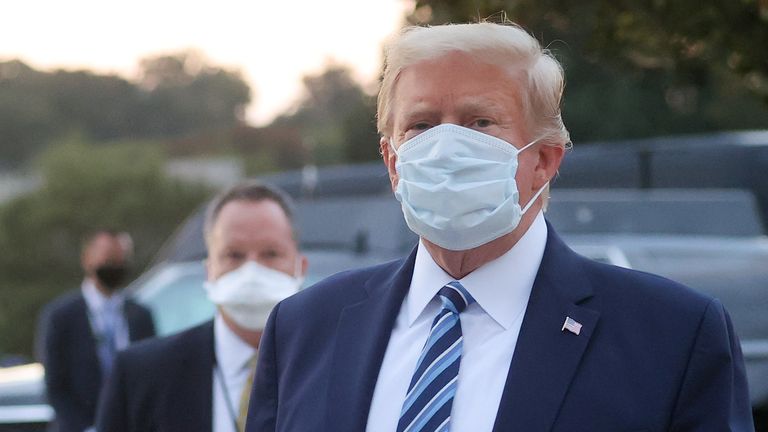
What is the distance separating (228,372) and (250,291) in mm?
358

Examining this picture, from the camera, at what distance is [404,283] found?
277cm

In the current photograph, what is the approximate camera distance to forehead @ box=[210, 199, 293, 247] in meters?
4.12

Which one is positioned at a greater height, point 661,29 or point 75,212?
point 661,29

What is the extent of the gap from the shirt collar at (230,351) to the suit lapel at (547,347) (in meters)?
1.36

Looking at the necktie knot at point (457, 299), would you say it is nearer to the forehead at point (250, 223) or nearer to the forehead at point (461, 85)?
the forehead at point (461, 85)

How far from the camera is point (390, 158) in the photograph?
2869 mm

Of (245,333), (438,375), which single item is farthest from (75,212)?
(438,375)

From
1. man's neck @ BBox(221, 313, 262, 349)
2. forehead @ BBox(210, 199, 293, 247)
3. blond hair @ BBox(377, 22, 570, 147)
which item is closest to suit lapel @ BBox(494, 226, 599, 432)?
blond hair @ BBox(377, 22, 570, 147)

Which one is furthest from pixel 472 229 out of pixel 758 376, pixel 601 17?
pixel 758 376

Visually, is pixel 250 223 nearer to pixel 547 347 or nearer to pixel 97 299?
pixel 547 347

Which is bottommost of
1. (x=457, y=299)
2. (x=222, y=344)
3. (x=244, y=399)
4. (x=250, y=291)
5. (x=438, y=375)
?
(x=244, y=399)

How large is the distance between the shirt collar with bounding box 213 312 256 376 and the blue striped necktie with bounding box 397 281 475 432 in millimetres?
1272

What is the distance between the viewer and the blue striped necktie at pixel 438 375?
2.50m

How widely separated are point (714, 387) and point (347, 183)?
7.75 metres
